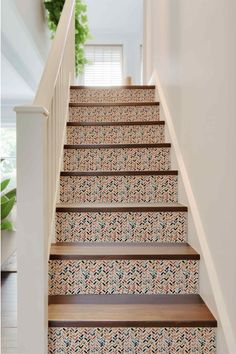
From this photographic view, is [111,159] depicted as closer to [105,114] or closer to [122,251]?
[105,114]

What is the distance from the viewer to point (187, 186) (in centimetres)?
232

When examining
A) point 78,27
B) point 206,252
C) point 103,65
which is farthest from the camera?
point 103,65

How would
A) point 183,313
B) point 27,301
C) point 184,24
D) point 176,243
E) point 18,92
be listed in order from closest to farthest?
point 27,301, point 183,313, point 176,243, point 184,24, point 18,92

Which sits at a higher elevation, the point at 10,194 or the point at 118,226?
the point at 10,194

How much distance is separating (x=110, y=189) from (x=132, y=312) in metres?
1.00

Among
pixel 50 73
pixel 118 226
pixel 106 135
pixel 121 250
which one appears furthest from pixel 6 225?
pixel 50 73

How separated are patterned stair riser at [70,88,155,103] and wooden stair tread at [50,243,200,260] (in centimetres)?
189

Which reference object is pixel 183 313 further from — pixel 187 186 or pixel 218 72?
pixel 218 72

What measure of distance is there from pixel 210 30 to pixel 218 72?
264mm

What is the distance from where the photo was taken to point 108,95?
12.4ft

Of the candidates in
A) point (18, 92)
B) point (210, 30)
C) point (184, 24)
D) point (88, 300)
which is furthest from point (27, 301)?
point (18, 92)

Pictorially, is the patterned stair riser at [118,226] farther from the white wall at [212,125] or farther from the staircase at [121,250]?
the white wall at [212,125]

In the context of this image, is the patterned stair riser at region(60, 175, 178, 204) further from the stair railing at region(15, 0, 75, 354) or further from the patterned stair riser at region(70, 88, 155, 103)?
the patterned stair riser at region(70, 88, 155, 103)

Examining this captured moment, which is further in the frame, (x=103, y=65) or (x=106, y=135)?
(x=103, y=65)
